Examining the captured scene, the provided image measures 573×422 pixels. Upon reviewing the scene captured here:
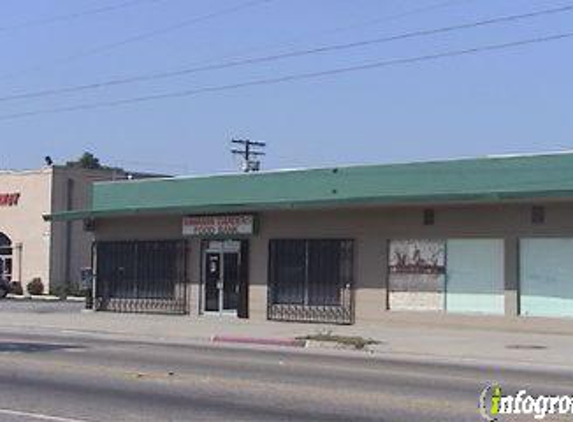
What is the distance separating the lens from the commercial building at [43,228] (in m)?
56.9

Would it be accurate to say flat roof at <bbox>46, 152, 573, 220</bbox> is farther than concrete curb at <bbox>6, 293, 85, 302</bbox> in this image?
No

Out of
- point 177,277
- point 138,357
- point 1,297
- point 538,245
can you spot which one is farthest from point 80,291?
point 138,357

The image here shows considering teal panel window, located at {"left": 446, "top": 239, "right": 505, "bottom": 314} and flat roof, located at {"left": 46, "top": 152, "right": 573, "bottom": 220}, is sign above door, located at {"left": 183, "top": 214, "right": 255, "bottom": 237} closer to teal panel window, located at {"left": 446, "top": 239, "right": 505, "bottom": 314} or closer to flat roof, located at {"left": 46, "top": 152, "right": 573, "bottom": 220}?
flat roof, located at {"left": 46, "top": 152, "right": 573, "bottom": 220}

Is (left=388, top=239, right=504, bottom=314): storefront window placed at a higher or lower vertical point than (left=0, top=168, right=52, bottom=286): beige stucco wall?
lower

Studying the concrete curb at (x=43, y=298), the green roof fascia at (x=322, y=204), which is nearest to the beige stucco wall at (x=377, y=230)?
the green roof fascia at (x=322, y=204)

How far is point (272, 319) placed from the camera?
111 feet

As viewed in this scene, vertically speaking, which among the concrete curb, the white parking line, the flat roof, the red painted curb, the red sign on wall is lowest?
the white parking line

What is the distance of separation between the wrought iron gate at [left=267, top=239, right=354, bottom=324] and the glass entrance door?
151cm

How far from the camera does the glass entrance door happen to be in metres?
35.0

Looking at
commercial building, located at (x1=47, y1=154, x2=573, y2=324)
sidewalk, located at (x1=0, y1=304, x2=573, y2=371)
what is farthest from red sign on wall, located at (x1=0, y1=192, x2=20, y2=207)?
sidewalk, located at (x1=0, y1=304, x2=573, y2=371)

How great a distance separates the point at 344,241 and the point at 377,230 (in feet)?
4.01

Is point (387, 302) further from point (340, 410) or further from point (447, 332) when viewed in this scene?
point (340, 410)

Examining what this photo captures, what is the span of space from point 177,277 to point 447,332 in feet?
36.5

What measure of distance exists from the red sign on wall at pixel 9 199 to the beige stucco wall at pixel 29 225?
0.19 m
